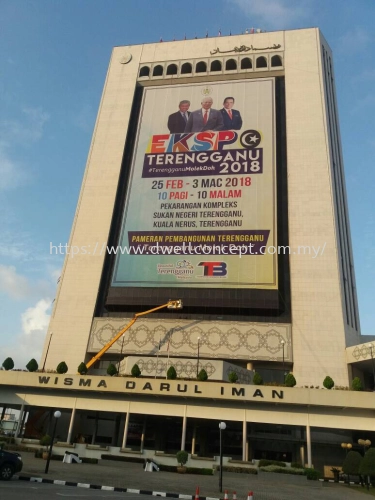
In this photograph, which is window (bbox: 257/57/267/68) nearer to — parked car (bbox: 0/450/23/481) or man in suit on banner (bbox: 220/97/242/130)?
man in suit on banner (bbox: 220/97/242/130)

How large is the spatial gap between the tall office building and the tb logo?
0.59ft

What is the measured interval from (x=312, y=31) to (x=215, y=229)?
39.3 meters

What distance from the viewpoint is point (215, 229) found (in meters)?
56.1

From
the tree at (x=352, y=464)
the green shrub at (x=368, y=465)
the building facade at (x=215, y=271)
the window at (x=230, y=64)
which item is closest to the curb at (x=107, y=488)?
the green shrub at (x=368, y=465)

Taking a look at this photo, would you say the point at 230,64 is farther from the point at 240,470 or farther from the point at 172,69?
the point at 240,470

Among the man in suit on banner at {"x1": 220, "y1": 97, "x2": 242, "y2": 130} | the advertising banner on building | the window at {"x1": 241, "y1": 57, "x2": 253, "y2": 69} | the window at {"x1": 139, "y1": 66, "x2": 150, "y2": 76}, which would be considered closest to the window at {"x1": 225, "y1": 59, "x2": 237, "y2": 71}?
the window at {"x1": 241, "y1": 57, "x2": 253, "y2": 69}

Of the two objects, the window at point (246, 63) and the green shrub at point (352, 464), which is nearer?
the green shrub at point (352, 464)

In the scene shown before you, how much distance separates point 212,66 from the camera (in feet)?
237

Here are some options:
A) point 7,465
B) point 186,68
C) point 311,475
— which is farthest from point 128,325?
point 186,68

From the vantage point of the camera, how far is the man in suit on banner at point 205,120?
6400cm

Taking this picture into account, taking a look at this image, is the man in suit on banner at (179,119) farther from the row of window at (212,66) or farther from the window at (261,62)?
the window at (261,62)

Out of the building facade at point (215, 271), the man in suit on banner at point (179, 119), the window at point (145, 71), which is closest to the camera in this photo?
the building facade at point (215, 271)

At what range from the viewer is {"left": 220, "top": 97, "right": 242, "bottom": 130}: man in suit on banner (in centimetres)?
6316

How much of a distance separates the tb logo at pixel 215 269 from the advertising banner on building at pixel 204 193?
0.41ft
